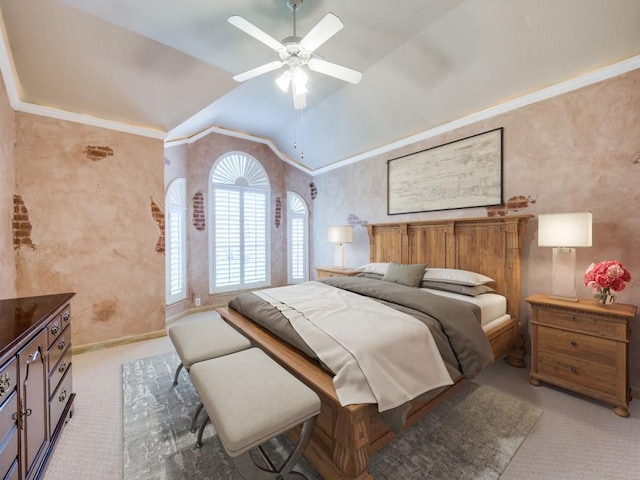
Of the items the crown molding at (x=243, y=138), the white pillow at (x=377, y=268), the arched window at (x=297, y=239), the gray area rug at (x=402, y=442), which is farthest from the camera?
the arched window at (x=297, y=239)

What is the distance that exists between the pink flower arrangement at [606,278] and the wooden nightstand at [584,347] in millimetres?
128

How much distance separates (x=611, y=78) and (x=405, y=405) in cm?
322

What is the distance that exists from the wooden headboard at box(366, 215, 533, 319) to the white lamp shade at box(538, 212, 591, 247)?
0.35 m

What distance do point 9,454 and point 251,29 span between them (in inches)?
102

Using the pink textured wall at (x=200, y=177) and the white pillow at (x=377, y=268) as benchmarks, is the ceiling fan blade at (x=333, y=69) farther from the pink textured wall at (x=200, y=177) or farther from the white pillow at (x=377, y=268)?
the pink textured wall at (x=200, y=177)

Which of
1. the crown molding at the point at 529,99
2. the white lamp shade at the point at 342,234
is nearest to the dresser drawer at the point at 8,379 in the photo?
the white lamp shade at the point at 342,234

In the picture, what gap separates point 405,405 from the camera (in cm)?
146

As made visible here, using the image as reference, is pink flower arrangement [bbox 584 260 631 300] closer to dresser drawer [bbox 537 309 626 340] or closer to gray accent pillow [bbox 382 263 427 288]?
dresser drawer [bbox 537 309 626 340]

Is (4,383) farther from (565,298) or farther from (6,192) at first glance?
(565,298)

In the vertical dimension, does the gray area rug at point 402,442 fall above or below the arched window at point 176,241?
below

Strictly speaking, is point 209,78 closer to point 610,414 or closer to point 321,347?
point 321,347

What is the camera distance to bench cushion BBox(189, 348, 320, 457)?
1.10 meters

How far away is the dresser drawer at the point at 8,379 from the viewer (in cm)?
106

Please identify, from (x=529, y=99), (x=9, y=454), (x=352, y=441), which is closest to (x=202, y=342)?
(x=9, y=454)
